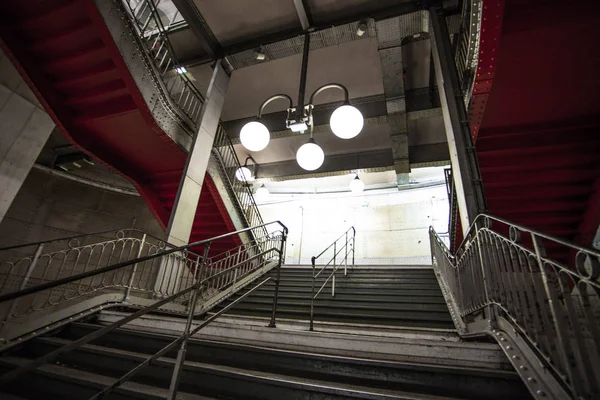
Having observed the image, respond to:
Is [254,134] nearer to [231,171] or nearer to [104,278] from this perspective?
[104,278]

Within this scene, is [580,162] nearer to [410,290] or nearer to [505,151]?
[505,151]

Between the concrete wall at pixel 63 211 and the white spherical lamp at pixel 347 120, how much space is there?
7.97 metres

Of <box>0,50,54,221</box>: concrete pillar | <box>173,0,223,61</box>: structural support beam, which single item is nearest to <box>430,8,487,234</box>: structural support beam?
<box>173,0,223,61</box>: structural support beam

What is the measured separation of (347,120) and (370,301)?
285cm

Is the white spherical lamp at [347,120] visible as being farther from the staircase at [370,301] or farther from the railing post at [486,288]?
the staircase at [370,301]

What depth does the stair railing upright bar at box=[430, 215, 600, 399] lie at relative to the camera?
1354mm

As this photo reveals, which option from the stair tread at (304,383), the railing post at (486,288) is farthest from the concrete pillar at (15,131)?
the railing post at (486,288)

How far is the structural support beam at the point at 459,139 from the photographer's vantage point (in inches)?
135

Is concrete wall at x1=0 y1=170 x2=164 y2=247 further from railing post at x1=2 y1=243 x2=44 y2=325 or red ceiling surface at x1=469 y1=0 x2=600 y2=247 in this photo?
red ceiling surface at x1=469 y1=0 x2=600 y2=247

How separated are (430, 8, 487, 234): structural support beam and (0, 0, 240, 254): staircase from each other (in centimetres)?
471

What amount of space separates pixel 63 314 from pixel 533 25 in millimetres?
6186

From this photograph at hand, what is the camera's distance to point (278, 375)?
2146mm

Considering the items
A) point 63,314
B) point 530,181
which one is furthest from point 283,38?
point 63,314

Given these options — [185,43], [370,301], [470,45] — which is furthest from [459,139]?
[185,43]
